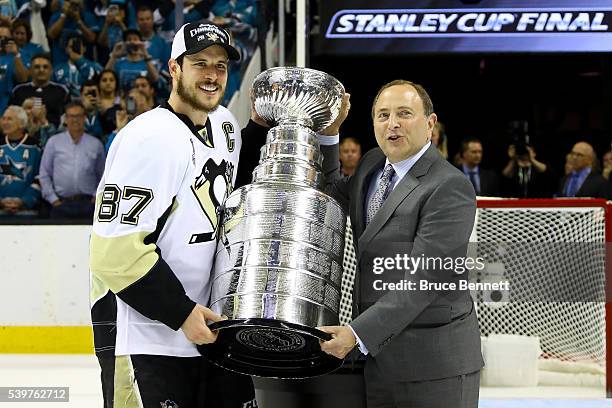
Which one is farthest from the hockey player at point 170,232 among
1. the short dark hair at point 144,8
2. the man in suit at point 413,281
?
the short dark hair at point 144,8

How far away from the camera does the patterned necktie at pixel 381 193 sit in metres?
2.47

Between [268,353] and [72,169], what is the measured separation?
14.6 ft

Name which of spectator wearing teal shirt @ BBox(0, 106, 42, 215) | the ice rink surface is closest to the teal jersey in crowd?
spectator wearing teal shirt @ BBox(0, 106, 42, 215)

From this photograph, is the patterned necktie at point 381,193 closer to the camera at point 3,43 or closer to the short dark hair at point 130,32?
the short dark hair at point 130,32

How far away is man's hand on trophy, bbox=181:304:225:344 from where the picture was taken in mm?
2299

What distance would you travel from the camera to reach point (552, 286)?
4738 mm

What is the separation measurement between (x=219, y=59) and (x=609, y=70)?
5977mm

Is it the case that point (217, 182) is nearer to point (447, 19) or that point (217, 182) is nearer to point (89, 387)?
point (89, 387)

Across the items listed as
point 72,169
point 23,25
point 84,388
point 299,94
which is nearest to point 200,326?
point 299,94

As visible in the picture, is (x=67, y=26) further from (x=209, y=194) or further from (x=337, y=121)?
(x=209, y=194)

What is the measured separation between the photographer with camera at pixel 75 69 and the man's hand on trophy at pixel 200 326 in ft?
16.3

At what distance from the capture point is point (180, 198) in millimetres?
2428

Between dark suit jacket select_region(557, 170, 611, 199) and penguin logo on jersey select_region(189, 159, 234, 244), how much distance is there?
4.51m

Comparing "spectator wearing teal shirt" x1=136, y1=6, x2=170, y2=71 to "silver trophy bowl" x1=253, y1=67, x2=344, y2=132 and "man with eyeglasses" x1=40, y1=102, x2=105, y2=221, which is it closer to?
"man with eyeglasses" x1=40, y1=102, x2=105, y2=221
